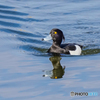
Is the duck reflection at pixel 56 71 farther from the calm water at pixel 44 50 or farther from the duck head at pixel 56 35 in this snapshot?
the duck head at pixel 56 35

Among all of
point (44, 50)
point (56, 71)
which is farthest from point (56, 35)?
point (56, 71)

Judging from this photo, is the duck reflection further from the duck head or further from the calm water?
the duck head

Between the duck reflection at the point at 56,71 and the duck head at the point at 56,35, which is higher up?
the duck head at the point at 56,35

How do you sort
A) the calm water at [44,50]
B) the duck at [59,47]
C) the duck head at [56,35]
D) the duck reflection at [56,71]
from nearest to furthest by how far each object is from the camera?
1. the calm water at [44,50]
2. the duck reflection at [56,71]
3. the duck at [59,47]
4. the duck head at [56,35]

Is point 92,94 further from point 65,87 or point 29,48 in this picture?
point 29,48

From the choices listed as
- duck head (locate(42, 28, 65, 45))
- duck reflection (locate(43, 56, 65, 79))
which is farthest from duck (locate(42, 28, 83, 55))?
duck reflection (locate(43, 56, 65, 79))

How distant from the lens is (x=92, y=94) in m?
5.91

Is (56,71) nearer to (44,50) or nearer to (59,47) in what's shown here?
(59,47)

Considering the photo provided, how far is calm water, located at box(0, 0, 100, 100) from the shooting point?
6.29 meters

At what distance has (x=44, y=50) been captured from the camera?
10.4m

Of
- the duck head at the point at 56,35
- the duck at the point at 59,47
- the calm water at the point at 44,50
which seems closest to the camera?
the calm water at the point at 44,50

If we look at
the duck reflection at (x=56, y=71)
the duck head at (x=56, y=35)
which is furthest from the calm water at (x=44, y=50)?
the duck head at (x=56, y=35)

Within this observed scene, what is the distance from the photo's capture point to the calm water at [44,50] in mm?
6285

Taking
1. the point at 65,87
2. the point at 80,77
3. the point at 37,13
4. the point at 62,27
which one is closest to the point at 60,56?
the point at 80,77
